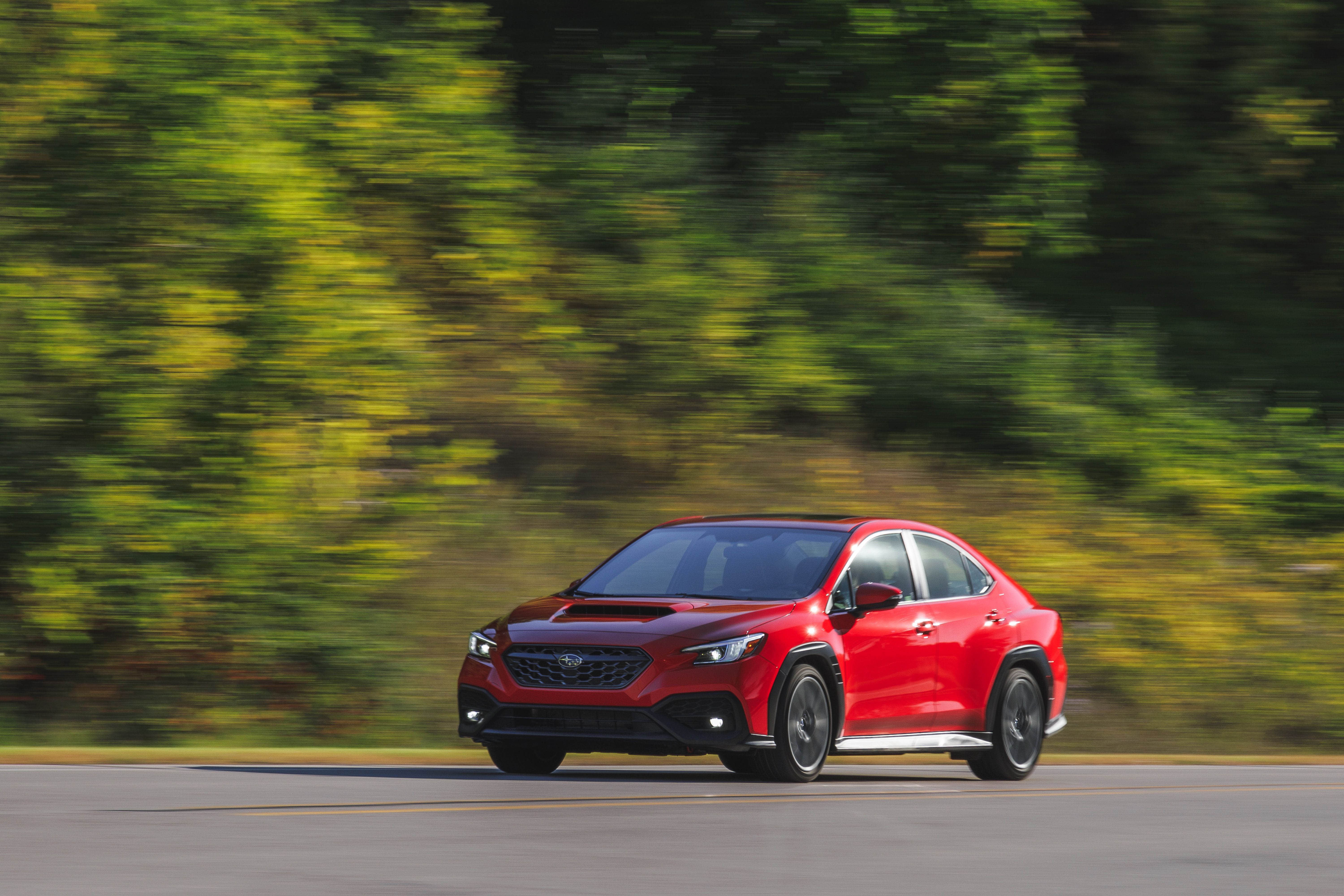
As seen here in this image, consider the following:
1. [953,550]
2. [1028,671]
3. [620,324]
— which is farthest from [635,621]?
[620,324]

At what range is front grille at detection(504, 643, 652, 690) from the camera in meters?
11.6

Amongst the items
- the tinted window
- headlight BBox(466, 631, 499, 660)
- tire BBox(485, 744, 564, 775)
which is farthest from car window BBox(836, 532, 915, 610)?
headlight BBox(466, 631, 499, 660)

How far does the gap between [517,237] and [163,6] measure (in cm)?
487

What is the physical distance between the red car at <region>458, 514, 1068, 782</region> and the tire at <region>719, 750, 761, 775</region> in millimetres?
18

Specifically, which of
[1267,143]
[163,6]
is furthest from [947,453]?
[163,6]

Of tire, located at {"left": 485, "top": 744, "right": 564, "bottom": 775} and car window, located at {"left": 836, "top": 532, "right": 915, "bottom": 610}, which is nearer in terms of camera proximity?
tire, located at {"left": 485, "top": 744, "right": 564, "bottom": 775}

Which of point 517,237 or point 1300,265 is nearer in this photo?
point 517,237

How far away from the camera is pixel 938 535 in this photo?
13906 mm

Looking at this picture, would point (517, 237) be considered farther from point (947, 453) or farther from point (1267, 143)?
point (1267, 143)

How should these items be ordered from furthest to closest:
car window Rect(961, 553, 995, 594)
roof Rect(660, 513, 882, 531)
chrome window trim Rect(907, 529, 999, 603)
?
car window Rect(961, 553, 995, 594) < chrome window trim Rect(907, 529, 999, 603) < roof Rect(660, 513, 882, 531)

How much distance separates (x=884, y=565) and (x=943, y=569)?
0.74 m

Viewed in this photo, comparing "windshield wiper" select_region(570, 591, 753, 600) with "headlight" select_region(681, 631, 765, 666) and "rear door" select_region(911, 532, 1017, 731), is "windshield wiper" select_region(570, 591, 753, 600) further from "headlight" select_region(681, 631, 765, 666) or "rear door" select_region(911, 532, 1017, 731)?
"rear door" select_region(911, 532, 1017, 731)

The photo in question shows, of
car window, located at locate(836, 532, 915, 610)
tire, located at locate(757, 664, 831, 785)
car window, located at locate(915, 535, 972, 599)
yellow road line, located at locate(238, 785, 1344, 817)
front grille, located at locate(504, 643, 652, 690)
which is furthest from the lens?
car window, located at locate(915, 535, 972, 599)

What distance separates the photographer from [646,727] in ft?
37.9
